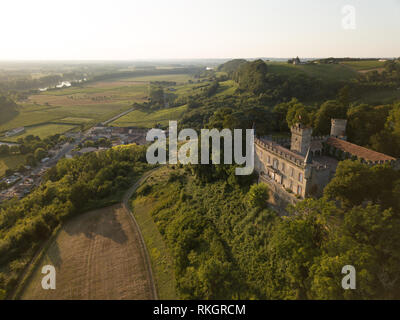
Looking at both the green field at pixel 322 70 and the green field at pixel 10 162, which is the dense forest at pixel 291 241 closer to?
the green field at pixel 10 162

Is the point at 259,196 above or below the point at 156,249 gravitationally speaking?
above

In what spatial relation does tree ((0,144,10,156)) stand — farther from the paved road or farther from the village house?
the paved road

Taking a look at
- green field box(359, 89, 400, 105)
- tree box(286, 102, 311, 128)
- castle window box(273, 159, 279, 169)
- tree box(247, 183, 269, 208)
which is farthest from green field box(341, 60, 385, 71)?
tree box(247, 183, 269, 208)

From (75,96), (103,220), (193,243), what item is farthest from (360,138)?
(75,96)

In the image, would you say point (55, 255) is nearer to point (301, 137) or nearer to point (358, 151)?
point (301, 137)

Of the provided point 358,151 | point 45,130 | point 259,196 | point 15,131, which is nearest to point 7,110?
point 15,131

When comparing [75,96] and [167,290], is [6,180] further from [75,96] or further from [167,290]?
[75,96]
